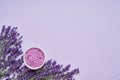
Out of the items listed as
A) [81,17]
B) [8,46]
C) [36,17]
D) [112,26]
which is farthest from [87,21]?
[8,46]

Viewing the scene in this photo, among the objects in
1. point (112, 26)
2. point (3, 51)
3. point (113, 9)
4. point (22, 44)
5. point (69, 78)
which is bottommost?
point (69, 78)

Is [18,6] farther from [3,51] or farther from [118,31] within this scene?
[118,31]

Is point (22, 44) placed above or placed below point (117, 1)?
below
